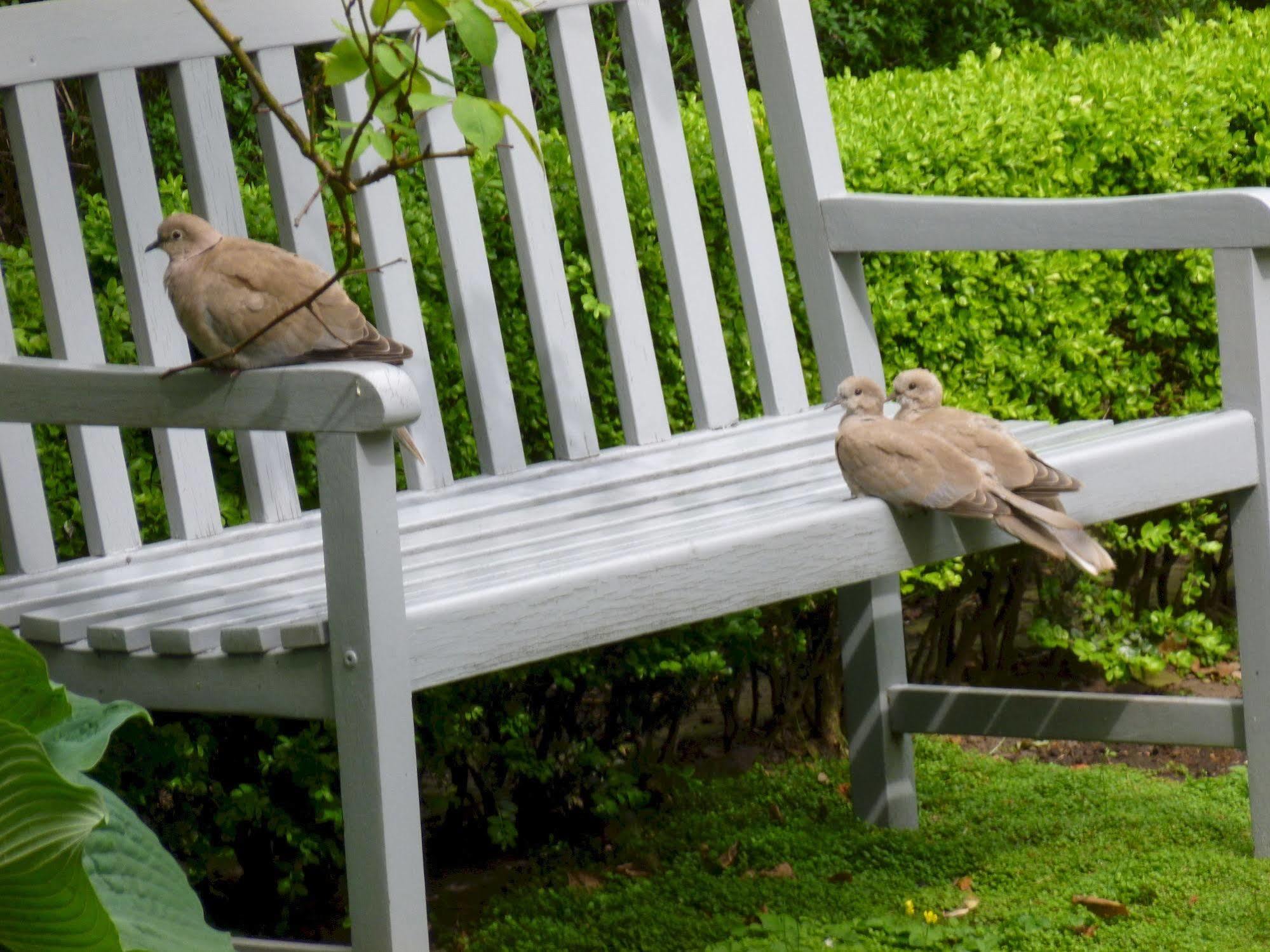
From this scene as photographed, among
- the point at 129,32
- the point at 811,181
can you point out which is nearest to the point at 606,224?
the point at 811,181

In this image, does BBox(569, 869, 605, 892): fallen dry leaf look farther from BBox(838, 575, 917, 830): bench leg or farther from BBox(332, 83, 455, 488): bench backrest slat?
BBox(332, 83, 455, 488): bench backrest slat

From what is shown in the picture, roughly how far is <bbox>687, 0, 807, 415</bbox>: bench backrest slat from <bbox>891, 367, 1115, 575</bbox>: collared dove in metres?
0.78

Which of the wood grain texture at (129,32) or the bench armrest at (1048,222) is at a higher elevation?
the wood grain texture at (129,32)

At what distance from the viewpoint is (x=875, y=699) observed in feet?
11.2

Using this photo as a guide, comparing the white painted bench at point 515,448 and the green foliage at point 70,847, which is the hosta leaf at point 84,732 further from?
the white painted bench at point 515,448

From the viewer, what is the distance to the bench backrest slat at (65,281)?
105 inches

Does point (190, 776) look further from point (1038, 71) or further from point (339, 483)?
point (1038, 71)

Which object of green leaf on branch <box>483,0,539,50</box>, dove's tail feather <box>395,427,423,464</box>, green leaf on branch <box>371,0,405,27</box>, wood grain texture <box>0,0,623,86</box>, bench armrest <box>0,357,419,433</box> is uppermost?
wood grain texture <box>0,0,623,86</box>

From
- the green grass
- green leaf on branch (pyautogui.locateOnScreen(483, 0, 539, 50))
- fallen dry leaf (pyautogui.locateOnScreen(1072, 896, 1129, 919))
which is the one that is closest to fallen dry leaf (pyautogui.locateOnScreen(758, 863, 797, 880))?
the green grass

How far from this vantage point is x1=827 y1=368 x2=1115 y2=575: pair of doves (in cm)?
241

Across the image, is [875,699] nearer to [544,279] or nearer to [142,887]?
[544,279]

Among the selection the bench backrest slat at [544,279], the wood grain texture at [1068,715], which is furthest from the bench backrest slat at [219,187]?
the wood grain texture at [1068,715]

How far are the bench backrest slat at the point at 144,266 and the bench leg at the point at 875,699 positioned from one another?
1279 millimetres

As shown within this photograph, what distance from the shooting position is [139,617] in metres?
2.18
